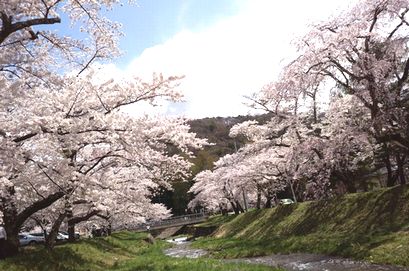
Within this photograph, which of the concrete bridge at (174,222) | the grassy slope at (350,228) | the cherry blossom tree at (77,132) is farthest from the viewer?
the concrete bridge at (174,222)

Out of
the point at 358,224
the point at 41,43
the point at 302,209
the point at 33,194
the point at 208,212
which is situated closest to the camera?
the point at 41,43

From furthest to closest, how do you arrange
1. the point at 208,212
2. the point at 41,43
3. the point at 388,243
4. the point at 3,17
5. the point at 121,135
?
the point at 208,212
the point at 388,243
the point at 121,135
the point at 41,43
the point at 3,17

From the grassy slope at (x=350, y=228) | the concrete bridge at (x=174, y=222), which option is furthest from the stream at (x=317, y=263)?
the concrete bridge at (x=174, y=222)

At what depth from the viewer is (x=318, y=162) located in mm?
21516

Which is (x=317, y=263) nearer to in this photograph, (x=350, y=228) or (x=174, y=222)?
(x=350, y=228)

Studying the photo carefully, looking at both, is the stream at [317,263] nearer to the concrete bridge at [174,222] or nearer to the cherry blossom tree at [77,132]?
the cherry blossom tree at [77,132]

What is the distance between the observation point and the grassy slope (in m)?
12.0

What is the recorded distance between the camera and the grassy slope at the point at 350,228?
39.3ft

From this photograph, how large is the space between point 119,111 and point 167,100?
1.55 m

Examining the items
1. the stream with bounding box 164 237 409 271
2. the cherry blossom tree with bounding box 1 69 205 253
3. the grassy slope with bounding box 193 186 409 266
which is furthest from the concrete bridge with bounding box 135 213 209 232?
the cherry blossom tree with bounding box 1 69 205 253

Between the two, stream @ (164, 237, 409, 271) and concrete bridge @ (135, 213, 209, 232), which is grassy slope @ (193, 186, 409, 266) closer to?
stream @ (164, 237, 409, 271)

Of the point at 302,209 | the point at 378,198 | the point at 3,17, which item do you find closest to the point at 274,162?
the point at 302,209

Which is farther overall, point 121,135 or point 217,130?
point 217,130

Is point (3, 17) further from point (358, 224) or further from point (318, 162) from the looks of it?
point (318, 162)
